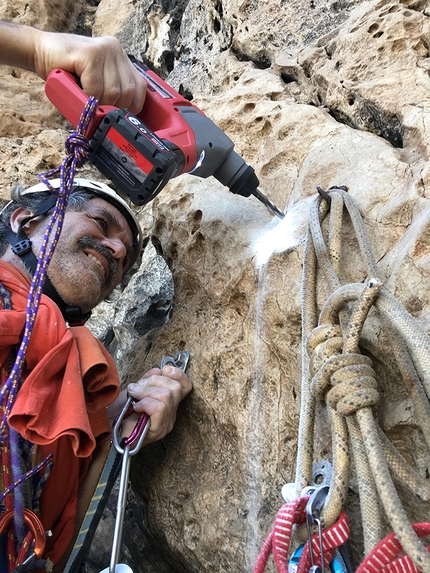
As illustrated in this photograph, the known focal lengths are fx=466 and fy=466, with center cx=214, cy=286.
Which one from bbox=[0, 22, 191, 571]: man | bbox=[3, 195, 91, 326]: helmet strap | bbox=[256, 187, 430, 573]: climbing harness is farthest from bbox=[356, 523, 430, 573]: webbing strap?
bbox=[3, 195, 91, 326]: helmet strap

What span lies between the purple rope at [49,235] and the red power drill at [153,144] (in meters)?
0.05

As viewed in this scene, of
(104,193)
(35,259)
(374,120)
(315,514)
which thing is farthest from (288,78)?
(315,514)

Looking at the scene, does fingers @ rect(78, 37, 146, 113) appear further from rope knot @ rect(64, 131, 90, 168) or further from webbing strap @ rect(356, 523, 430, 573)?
webbing strap @ rect(356, 523, 430, 573)

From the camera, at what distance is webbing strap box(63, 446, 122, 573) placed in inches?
52.0

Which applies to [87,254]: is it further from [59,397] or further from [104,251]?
[59,397]

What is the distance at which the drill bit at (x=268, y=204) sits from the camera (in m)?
1.59

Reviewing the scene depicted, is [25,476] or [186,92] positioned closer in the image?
[25,476]

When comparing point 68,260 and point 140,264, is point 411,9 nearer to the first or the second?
point 68,260

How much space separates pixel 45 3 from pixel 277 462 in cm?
406

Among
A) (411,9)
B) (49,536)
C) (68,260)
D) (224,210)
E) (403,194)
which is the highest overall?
(411,9)

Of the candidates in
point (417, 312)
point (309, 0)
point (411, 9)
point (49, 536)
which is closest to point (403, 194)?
point (417, 312)

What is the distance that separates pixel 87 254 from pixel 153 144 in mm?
606

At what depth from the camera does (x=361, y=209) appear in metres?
1.29

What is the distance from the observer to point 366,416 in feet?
2.71
